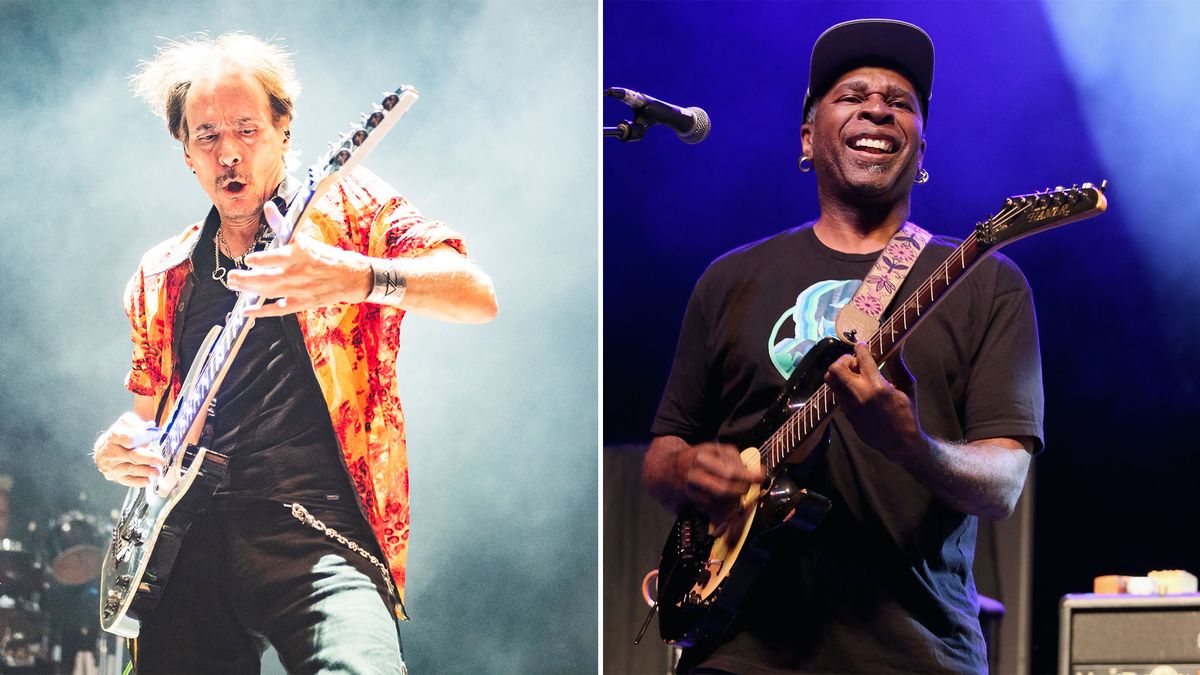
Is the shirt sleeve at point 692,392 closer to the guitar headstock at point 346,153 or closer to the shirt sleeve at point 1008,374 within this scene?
the shirt sleeve at point 1008,374

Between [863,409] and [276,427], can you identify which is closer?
[863,409]

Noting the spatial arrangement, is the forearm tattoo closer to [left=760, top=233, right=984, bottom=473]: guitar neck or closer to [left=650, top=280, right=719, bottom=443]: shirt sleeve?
[left=650, top=280, right=719, bottom=443]: shirt sleeve

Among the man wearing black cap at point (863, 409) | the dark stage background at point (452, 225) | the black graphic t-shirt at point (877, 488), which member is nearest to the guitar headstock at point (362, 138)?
the dark stage background at point (452, 225)

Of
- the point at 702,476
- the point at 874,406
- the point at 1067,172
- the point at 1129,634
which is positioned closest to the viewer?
the point at 874,406

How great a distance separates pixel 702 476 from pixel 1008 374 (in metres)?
0.63

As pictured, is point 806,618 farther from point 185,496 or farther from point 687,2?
point 687,2

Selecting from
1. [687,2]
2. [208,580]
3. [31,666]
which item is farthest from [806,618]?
[687,2]

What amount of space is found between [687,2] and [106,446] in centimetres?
217

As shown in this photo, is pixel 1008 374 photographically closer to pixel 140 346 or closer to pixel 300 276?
pixel 300 276

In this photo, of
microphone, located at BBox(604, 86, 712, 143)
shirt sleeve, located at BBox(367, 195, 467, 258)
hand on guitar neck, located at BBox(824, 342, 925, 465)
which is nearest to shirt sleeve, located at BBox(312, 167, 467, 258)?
shirt sleeve, located at BBox(367, 195, 467, 258)

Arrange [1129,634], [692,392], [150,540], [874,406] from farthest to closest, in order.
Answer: [1129,634] < [150,540] < [692,392] < [874,406]

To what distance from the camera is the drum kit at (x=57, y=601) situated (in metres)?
2.93

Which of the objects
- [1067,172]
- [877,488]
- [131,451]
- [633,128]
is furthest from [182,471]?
[1067,172]

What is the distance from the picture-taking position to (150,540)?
9.68ft
